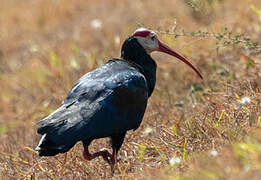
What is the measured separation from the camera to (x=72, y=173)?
5094mm

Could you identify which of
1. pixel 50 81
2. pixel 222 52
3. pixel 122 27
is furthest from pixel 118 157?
pixel 122 27

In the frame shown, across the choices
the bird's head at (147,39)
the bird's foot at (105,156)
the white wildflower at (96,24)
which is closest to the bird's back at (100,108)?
the bird's foot at (105,156)

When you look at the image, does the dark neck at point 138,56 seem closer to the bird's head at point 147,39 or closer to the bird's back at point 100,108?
the bird's head at point 147,39

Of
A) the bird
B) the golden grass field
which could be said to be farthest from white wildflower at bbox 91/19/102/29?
the bird

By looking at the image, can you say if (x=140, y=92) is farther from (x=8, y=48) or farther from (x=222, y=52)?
(x=8, y=48)

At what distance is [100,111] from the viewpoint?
482 centimetres

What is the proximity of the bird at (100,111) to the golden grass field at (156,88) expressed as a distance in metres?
0.25

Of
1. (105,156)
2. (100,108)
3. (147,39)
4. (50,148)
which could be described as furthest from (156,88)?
(50,148)

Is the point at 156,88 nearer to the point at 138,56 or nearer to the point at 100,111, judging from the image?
the point at 138,56

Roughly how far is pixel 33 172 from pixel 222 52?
12.4 ft

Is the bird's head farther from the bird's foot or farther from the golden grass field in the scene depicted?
the bird's foot

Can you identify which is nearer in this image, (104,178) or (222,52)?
(104,178)

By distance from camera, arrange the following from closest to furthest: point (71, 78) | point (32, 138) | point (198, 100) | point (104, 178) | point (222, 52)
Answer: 1. point (104, 178)
2. point (198, 100)
3. point (32, 138)
4. point (222, 52)
5. point (71, 78)

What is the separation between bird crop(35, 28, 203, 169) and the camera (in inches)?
180
